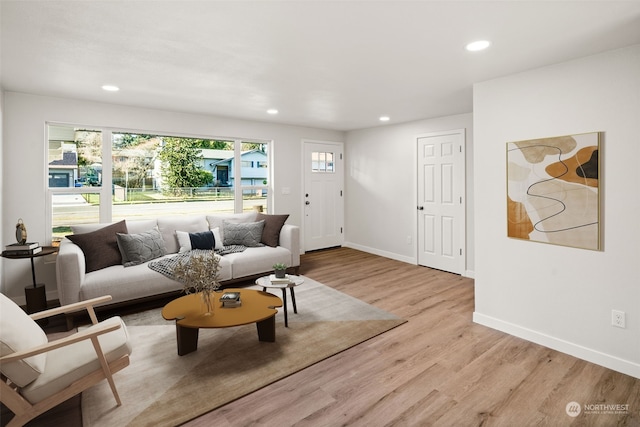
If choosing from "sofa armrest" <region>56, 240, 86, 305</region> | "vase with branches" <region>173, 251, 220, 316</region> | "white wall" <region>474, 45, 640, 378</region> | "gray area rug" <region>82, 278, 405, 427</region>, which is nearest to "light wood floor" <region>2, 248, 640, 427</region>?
"gray area rug" <region>82, 278, 405, 427</region>

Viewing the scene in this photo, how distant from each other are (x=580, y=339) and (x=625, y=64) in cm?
209

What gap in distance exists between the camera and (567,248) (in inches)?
108

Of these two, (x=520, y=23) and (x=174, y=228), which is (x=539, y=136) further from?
(x=174, y=228)

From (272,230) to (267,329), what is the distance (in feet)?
7.21

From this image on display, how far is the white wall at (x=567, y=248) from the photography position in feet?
7.97

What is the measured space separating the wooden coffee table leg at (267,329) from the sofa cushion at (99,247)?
201 centimetres

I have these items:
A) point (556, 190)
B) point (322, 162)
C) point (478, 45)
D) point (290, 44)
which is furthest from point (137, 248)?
point (556, 190)

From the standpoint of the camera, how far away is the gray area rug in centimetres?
208

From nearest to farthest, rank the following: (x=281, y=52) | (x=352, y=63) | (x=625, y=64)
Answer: (x=625, y=64) < (x=281, y=52) < (x=352, y=63)

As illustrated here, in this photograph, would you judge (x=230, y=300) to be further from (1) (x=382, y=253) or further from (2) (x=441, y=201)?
(1) (x=382, y=253)

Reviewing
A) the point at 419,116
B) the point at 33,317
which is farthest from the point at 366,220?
the point at 33,317

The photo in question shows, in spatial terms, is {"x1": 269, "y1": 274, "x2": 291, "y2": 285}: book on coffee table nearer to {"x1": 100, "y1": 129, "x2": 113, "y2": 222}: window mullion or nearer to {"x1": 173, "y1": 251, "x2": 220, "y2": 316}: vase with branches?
{"x1": 173, "y1": 251, "x2": 220, "y2": 316}: vase with branches

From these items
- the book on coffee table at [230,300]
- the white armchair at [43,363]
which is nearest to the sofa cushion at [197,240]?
the book on coffee table at [230,300]

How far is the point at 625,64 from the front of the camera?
2416mm
